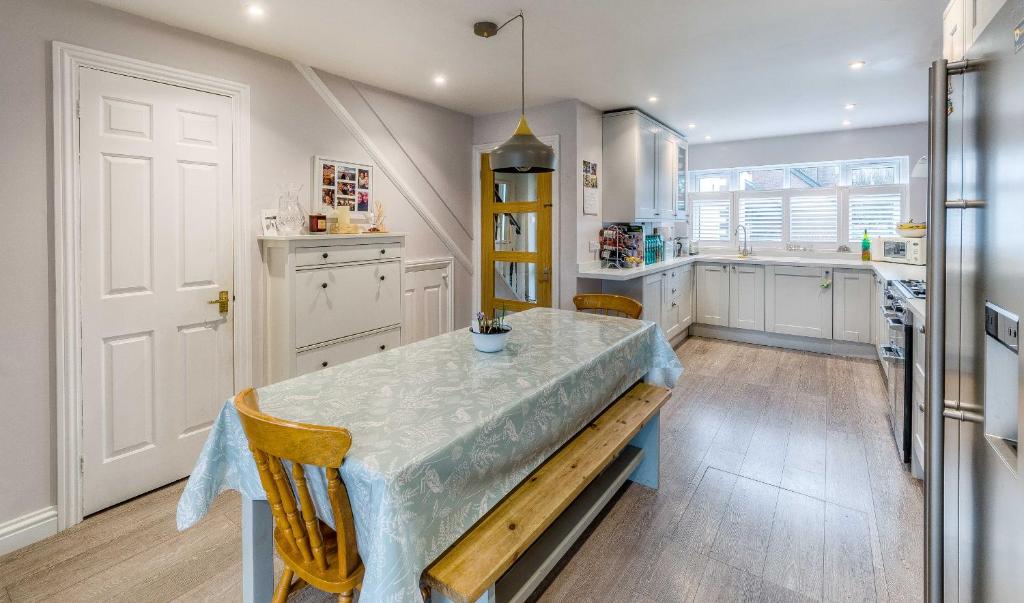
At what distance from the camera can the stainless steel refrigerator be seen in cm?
87

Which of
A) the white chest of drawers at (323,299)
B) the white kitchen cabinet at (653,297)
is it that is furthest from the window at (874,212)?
the white chest of drawers at (323,299)

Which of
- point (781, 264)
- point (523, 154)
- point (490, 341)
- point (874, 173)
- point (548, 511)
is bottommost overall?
point (548, 511)

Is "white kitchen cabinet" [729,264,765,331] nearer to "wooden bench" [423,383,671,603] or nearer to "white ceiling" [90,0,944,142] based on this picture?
"white ceiling" [90,0,944,142]

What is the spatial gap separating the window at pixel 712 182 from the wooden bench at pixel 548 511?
481cm

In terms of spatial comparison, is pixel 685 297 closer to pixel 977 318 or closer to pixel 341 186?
pixel 341 186

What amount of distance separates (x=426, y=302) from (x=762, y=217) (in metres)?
4.41

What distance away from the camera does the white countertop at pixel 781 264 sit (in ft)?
13.1

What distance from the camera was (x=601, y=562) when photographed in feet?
6.79

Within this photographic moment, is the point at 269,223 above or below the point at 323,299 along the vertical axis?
above

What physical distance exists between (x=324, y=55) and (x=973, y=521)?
3.68m

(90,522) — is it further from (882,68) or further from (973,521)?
(882,68)

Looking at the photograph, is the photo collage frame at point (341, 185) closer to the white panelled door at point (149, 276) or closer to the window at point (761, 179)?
the white panelled door at point (149, 276)

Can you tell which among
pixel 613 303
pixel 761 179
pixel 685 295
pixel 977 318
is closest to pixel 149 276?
pixel 613 303

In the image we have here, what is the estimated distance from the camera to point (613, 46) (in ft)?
10.3
